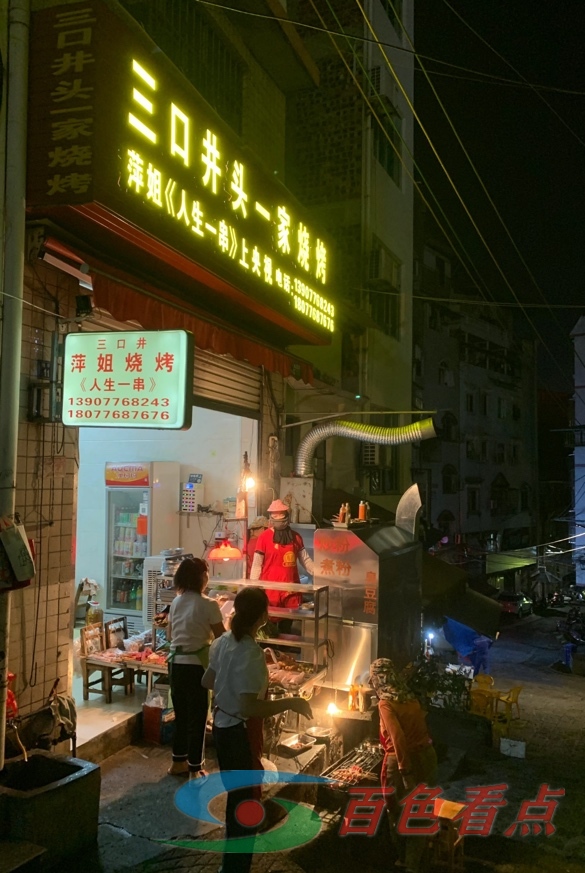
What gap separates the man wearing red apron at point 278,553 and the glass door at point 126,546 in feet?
9.18

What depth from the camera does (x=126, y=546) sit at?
38.2ft

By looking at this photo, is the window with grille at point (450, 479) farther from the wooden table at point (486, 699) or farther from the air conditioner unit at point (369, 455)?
the wooden table at point (486, 699)

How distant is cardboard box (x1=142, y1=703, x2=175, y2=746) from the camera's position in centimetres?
726

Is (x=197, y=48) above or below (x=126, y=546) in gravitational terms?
above

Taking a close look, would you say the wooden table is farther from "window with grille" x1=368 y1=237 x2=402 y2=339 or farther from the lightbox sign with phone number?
"window with grille" x1=368 y1=237 x2=402 y2=339

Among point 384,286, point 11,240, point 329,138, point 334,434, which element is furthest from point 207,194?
point 329,138

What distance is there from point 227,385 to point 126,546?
3858 millimetres

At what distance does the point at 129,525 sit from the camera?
1171 cm

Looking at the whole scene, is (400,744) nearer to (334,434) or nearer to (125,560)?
(334,434)

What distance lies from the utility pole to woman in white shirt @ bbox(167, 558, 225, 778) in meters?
1.66

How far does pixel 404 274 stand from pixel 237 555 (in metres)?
16.2

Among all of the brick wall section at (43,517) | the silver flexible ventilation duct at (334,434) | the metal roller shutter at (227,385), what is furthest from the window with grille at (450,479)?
the brick wall section at (43,517)

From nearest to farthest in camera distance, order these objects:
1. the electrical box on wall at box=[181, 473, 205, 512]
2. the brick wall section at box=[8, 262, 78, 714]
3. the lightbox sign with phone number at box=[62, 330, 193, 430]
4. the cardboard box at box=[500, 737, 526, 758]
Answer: the lightbox sign with phone number at box=[62, 330, 193, 430] < the brick wall section at box=[8, 262, 78, 714] < the cardboard box at box=[500, 737, 526, 758] < the electrical box on wall at box=[181, 473, 205, 512]

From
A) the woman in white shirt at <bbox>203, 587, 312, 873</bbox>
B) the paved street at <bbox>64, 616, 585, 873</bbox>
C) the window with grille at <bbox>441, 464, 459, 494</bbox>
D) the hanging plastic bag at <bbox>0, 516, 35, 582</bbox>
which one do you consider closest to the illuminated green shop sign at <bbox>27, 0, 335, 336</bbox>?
the hanging plastic bag at <bbox>0, 516, 35, 582</bbox>
